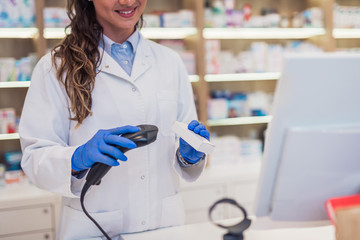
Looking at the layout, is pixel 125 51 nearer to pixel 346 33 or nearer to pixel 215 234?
pixel 215 234

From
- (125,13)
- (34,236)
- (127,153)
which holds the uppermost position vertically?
(125,13)

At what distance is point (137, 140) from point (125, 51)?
58 centimetres

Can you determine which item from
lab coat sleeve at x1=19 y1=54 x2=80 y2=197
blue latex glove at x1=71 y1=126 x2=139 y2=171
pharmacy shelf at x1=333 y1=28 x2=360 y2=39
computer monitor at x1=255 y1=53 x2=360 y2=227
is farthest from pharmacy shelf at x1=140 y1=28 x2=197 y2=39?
computer monitor at x1=255 y1=53 x2=360 y2=227

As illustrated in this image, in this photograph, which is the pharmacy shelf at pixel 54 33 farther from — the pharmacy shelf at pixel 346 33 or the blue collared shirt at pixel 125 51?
the pharmacy shelf at pixel 346 33

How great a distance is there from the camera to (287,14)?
3883 mm

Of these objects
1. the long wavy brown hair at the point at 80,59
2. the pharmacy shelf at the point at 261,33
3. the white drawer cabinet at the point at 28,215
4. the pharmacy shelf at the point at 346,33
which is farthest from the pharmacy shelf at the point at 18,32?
the pharmacy shelf at the point at 346,33

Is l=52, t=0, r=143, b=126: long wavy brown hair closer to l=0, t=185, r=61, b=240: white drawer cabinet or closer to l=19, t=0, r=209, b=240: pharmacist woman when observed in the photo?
l=19, t=0, r=209, b=240: pharmacist woman

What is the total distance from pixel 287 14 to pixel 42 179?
3.32 meters

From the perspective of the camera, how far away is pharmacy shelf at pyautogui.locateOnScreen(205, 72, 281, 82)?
11.0 ft

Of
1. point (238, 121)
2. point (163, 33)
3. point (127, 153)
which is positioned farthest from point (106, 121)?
point (238, 121)

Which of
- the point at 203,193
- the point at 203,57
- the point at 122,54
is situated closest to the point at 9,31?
the point at 203,57

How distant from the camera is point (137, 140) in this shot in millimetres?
1061

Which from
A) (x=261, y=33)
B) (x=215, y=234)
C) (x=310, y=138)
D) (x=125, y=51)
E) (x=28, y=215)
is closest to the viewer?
(x=310, y=138)

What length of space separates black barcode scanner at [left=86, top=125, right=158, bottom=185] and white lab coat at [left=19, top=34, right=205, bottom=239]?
0.15m
